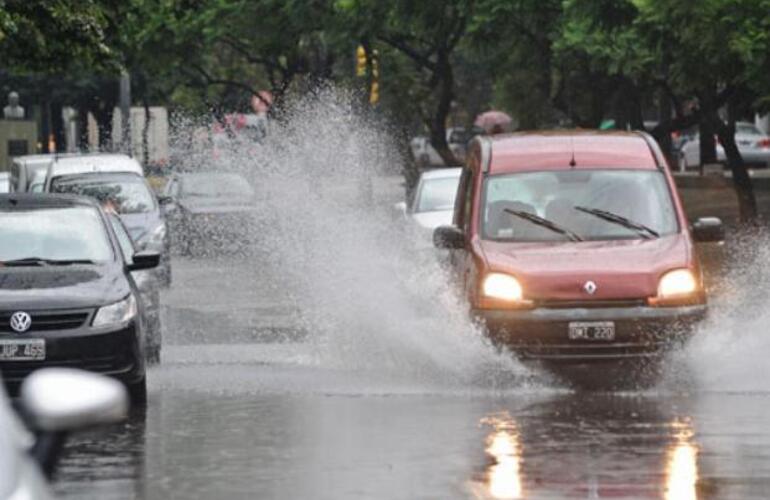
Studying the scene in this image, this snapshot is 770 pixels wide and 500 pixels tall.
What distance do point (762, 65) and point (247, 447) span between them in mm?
19829

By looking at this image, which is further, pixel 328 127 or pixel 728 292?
pixel 328 127

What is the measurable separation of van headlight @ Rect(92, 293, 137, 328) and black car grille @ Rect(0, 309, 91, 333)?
8cm

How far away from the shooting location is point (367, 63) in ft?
159

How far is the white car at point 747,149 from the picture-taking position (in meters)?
70.4

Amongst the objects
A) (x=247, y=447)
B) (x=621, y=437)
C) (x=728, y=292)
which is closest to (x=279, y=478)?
(x=247, y=447)

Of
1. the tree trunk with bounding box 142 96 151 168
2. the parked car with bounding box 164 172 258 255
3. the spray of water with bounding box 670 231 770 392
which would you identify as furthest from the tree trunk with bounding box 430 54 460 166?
the spray of water with bounding box 670 231 770 392

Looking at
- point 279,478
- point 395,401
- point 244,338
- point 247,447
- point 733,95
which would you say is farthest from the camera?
point 733,95

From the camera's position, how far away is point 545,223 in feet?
53.8

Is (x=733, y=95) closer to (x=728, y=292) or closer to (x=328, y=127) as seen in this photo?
(x=328, y=127)

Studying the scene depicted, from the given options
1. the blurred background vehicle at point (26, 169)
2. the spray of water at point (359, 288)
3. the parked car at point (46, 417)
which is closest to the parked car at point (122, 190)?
the spray of water at point (359, 288)

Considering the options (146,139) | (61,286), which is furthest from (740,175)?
(61,286)

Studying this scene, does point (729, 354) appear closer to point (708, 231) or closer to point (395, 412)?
point (708, 231)

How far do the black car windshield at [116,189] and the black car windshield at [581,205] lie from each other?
42.9 ft

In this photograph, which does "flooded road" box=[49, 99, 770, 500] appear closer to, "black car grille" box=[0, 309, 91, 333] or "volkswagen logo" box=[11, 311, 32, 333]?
"black car grille" box=[0, 309, 91, 333]
